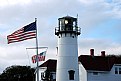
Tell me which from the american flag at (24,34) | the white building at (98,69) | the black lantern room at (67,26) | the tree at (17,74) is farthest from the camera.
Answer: the tree at (17,74)

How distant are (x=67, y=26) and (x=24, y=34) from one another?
56.0 feet

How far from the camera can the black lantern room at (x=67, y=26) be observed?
152ft

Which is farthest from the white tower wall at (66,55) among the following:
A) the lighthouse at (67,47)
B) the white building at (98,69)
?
the white building at (98,69)

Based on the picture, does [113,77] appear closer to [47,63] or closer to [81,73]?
[81,73]

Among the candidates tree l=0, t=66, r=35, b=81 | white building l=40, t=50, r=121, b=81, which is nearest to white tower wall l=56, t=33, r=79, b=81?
white building l=40, t=50, r=121, b=81

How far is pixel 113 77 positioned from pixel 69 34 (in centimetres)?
1465

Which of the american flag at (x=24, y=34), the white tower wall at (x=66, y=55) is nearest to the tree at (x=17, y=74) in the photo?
the white tower wall at (x=66, y=55)

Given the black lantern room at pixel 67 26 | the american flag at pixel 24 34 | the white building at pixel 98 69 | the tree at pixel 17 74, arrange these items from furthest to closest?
the tree at pixel 17 74
the white building at pixel 98 69
the black lantern room at pixel 67 26
the american flag at pixel 24 34

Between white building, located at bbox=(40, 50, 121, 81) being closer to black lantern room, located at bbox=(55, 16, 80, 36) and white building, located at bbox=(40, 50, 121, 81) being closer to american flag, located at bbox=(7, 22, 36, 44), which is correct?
black lantern room, located at bbox=(55, 16, 80, 36)

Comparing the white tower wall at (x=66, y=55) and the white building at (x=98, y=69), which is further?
the white building at (x=98, y=69)

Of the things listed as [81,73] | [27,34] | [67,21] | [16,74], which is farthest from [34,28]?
[16,74]

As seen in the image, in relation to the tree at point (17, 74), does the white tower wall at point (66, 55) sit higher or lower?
higher

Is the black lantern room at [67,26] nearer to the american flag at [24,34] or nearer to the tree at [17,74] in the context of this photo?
the american flag at [24,34]

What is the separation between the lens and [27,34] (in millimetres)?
30375
